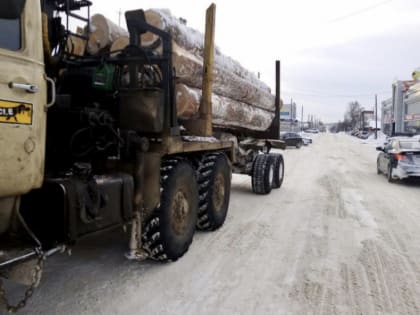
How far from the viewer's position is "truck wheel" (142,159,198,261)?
4.31 meters

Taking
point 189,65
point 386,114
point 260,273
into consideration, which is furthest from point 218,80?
point 386,114

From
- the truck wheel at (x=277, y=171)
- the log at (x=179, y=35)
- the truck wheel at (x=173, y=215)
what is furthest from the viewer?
the truck wheel at (x=277, y=171)

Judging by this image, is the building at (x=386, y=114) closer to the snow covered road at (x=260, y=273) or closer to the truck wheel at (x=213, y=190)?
the snow covered road at (x=260, y=273)

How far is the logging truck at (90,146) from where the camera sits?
2.55m

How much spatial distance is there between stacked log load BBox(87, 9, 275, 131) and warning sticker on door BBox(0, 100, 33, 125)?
203 cm

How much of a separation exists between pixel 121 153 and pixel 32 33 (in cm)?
151

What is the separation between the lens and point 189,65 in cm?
542

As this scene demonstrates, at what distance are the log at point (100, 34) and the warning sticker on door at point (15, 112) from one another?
106 inches

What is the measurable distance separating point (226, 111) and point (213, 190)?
189 cm

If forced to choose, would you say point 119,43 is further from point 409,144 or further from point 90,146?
point 409,144

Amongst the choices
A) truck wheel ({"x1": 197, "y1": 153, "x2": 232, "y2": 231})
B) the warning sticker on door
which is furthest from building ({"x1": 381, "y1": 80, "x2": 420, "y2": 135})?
the warning sticker on door

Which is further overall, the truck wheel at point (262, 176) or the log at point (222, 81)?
the truck wheel at point (262, 176)

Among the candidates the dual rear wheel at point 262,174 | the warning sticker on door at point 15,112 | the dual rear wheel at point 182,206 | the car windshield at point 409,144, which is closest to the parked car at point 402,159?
the car windshield at point 409,144

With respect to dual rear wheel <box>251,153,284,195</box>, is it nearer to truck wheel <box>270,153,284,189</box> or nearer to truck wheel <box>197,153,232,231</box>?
truck wheel <box>270,153,284,189</box>
